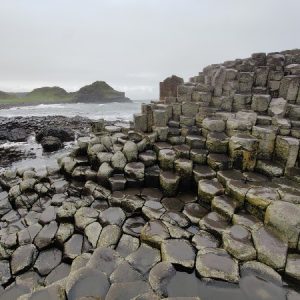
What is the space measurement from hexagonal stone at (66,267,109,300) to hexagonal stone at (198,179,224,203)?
3.38 meters

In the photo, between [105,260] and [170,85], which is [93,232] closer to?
[105,260]

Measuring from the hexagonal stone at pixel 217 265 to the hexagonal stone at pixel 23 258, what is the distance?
3783 mm

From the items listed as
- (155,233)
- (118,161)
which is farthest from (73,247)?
(118,161)

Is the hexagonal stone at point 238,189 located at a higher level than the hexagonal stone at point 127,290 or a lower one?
higher

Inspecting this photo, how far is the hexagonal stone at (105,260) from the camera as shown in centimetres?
454

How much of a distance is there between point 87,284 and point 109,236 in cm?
161

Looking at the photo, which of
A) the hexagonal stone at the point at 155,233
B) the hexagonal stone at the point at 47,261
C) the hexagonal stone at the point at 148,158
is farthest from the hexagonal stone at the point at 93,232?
the hexagonal stone at the point at 148,158

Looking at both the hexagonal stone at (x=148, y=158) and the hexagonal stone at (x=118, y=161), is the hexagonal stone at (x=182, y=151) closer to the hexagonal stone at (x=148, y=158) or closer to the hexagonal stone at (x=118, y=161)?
the hexagonal stone at (x=148, y=158)

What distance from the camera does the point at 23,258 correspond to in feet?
18.0

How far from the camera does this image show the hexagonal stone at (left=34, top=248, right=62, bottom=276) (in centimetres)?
529

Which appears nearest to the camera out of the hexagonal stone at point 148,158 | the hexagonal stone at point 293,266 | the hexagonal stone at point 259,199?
the hexagonal stone at point 293,266

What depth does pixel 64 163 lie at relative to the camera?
916 cm

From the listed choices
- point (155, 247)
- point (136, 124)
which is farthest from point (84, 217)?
point (136, 124)

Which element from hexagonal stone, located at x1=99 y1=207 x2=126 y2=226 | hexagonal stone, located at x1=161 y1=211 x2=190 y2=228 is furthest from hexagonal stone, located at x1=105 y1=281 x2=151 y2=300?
hexagonal stone, located at x1=99 y1=207 x2=126 y2=226
